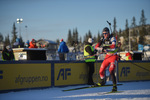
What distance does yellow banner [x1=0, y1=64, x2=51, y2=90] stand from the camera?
291 inches

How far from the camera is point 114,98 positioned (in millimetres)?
6098

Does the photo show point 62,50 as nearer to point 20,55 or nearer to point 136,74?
point 20,55

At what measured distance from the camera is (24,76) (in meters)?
7.83

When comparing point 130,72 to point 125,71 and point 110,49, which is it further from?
point 110,49

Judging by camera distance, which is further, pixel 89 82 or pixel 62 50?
pixel 62 50

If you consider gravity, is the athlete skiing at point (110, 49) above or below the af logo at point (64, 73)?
above

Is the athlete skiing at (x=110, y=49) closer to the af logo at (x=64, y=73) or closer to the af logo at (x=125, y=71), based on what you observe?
the af logo at (x=64, y=73)

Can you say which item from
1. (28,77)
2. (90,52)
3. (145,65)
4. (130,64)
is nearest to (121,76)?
(130,64)

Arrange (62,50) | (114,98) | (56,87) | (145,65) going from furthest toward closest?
(62,50), (145,65), (56,87), (114,98)

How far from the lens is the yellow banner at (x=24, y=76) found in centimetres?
740

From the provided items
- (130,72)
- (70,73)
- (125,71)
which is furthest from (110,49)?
(130,72)

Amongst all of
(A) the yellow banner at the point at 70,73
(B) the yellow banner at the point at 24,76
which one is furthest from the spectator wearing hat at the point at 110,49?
(B) the yellow banner at the point at 24,76

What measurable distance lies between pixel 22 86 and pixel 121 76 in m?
5.61

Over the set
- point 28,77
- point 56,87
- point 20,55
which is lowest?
point 56,87
